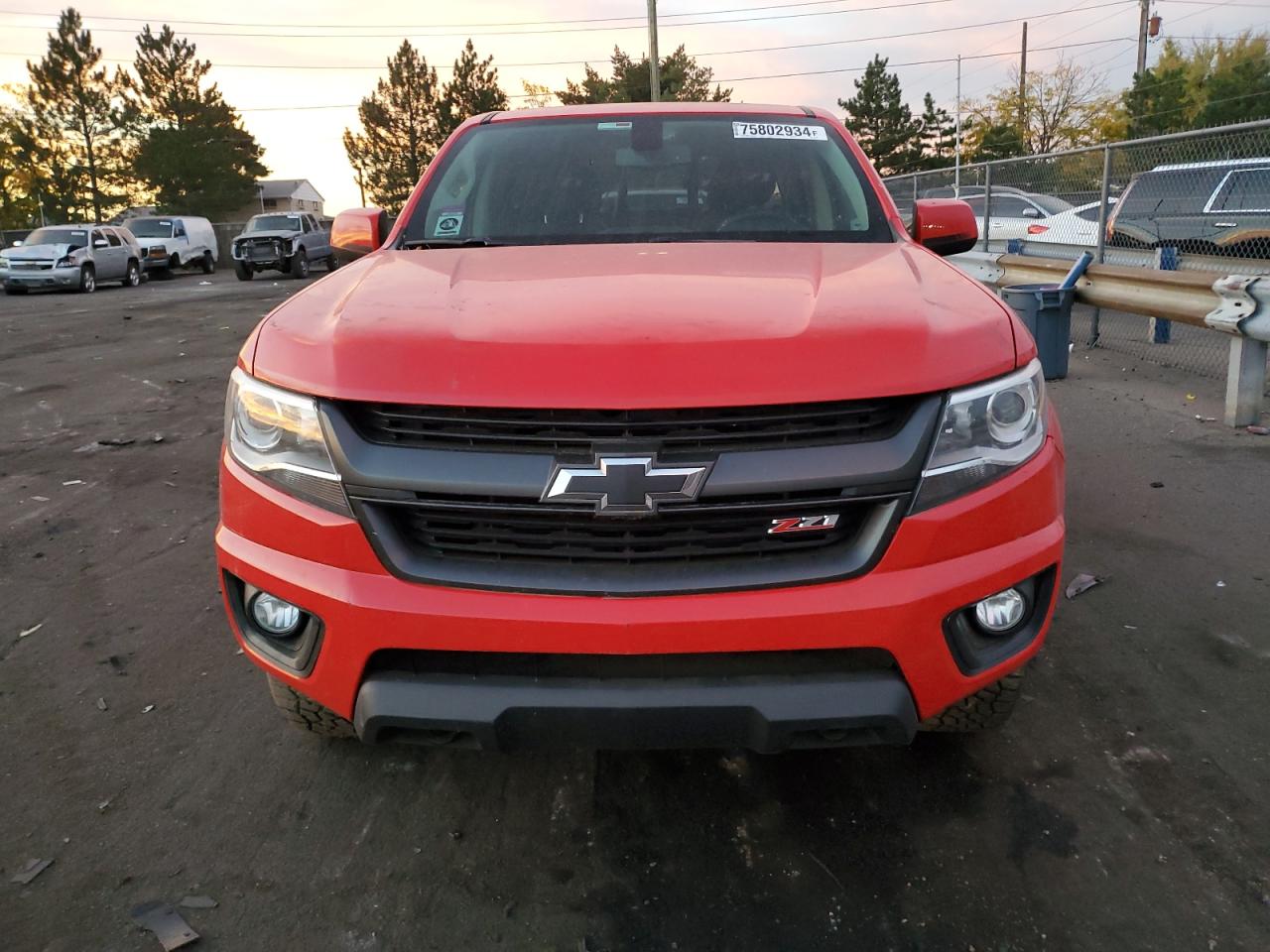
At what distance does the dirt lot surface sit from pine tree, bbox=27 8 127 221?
194 feet

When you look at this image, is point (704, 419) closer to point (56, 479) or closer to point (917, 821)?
point (917, 821)

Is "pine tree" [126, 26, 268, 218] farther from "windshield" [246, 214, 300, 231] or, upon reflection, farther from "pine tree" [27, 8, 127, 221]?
"windshield" [246, 214, 300, 231]

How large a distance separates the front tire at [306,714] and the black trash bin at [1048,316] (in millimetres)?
6428

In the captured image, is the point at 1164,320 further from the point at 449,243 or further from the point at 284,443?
the point at 284,443

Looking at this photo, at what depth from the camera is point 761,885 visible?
2125 millimetres

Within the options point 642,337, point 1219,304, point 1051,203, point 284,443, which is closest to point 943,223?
point 642,337

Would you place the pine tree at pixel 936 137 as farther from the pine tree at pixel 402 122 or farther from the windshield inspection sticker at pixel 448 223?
the windshield inspection sticker at pixel 448 223

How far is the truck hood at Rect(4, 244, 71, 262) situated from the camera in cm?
2253

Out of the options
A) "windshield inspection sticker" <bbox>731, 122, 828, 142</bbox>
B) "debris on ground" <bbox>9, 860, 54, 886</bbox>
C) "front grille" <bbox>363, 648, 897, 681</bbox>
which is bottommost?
"debris on ground" <bbox>9, 860, 54, 886</bbox>

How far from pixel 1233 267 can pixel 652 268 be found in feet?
24.3

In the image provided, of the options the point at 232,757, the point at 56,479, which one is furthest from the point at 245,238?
the point at 232,757

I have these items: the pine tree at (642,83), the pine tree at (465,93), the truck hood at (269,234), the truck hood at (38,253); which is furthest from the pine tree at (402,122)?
the truck hood at (38,253)

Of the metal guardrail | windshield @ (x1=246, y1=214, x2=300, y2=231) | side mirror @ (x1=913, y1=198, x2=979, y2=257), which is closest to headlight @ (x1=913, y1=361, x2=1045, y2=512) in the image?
side mirror @ (x1=913, y1=198, x2=979, y2=257)

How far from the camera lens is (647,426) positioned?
73.2 inches
